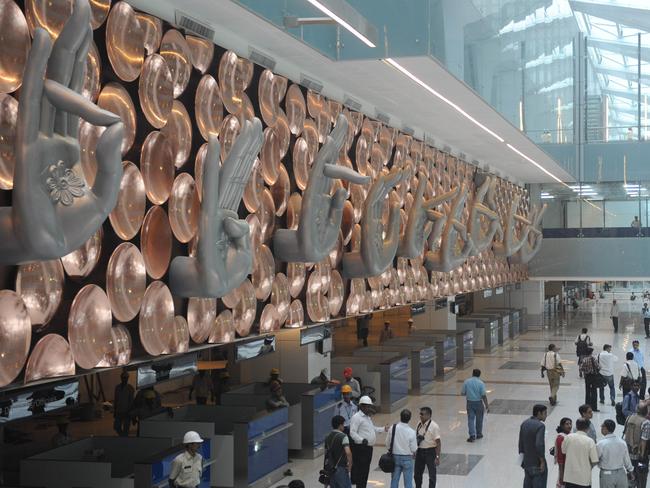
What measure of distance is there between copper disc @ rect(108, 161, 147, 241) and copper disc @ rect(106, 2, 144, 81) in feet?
2.84

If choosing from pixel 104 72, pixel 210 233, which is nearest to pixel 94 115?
pixel 104 72

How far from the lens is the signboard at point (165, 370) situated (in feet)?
29.8

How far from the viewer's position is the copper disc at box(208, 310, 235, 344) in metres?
10.8

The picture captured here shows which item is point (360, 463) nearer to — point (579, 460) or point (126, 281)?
point (579, 460)

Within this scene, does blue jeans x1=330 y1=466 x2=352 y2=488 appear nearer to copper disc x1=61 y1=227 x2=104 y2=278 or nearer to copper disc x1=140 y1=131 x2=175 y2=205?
copper disc x1=140 y1=131 x2=175 y2=205

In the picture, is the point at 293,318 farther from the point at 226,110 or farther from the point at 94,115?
the point at 94,115

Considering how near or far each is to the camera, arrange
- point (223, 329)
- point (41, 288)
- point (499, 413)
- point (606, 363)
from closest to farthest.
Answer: point (41, 288)
point (223, 329)
point (499, 413)
point (606, 363)

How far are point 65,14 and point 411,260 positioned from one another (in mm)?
12749

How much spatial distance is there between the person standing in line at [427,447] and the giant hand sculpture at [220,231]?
349 cm

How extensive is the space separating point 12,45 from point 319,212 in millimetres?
5885

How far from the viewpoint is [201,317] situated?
1048 cm

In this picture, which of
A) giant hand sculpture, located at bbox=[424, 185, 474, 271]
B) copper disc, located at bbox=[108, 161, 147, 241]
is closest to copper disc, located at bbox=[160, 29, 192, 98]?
copper disc, located at bbox=[108, 161, 147, 241]

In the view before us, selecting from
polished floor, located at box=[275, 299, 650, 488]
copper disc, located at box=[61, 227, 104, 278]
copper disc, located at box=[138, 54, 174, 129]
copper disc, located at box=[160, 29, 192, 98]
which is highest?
copper disc, located at box=[160, 29, 192, 98]

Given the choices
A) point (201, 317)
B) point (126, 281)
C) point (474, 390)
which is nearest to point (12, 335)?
point (126, 281)
